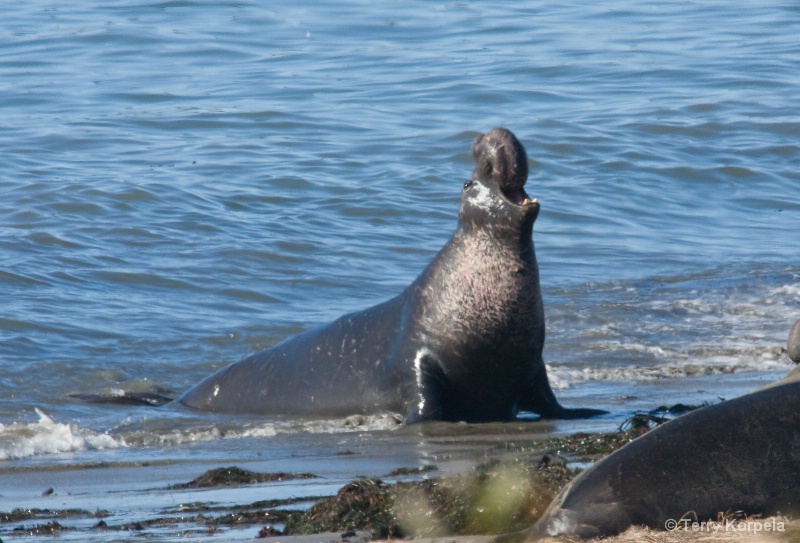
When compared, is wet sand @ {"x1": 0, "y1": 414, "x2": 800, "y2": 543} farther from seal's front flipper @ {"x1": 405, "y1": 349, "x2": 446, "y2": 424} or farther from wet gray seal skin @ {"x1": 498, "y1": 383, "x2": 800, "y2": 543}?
seal's front flipper @ {"x1": 405, "y1": 349, "x2": 446, "y2": 424}

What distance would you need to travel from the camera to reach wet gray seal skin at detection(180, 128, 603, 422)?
7.77 m

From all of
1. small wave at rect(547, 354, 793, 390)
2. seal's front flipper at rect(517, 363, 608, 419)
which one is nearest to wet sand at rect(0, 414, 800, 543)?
seal's front flipper at rect(517, 363, 608, 419)

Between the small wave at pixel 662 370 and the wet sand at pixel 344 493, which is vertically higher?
the wet sand at pixel 344 493

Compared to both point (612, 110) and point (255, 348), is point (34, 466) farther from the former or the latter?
point (612, 110)

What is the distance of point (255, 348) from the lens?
35.0ft

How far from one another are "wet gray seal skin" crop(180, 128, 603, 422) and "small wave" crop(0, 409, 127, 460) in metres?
1.45

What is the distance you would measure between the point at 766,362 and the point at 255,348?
3631 millimetres

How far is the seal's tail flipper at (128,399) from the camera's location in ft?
29.4

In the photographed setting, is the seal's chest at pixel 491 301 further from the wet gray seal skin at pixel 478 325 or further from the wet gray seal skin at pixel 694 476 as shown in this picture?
the wet gray seal skin at pixel 694 476

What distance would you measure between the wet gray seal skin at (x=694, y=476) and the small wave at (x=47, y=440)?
3877mm

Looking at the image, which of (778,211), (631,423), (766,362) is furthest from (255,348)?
(778,211)

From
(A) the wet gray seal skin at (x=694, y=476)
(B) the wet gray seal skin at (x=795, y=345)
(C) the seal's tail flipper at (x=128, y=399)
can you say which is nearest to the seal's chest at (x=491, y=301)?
(C) the seal's tail flipper at (x=128, y=399)

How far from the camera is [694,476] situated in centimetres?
429

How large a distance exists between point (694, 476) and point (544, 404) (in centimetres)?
350
